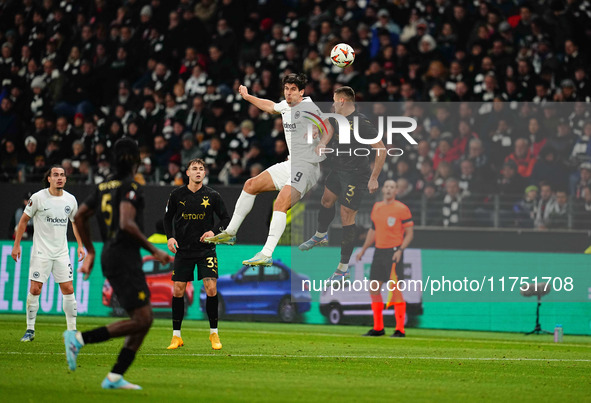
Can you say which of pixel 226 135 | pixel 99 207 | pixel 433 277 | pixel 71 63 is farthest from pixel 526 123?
pixel 71 63

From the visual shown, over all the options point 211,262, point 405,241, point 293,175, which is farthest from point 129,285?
point 405,241

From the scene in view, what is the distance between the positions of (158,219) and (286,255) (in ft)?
9.30

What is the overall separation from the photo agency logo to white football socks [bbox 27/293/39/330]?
4706mm

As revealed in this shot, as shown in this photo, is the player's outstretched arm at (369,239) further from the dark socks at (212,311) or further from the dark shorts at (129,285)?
the dark shorts at (129,285)

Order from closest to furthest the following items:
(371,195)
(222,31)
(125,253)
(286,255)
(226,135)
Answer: (125,253)
(371,195)
(286,255)
(226,135)
(222,31)

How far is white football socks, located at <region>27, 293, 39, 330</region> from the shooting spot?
13164mm

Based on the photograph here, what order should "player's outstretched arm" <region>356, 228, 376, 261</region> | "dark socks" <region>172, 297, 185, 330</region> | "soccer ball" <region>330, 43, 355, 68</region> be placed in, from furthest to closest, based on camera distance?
"player's outstretched arm" <region>356, 228, 376, 261</region> < "soccer ball" <region>330, 43, 355, 68</region> < "dark socks" <region>172, 297, 185, 330</region>

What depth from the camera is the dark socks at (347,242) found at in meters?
14.9

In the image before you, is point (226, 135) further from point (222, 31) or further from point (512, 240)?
point (512, 240)

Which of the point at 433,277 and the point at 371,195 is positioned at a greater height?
the point at 371,195

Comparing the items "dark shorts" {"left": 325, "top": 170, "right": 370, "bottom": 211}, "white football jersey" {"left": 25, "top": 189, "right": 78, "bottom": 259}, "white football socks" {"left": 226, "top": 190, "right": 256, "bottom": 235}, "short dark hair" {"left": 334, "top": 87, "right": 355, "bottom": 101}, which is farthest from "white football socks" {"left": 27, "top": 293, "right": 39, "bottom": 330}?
"short dark hair" {"left": 334, "top": 87, "right": 355, "bottom": 101}

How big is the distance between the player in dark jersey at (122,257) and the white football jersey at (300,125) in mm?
4215

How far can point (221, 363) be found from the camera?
34.8ft

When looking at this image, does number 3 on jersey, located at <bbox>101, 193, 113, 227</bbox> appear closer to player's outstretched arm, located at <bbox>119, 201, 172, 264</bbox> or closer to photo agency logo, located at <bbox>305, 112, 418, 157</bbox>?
player's outstretched arm, located at <bbox>119, 201, 172, 264</bbox>
